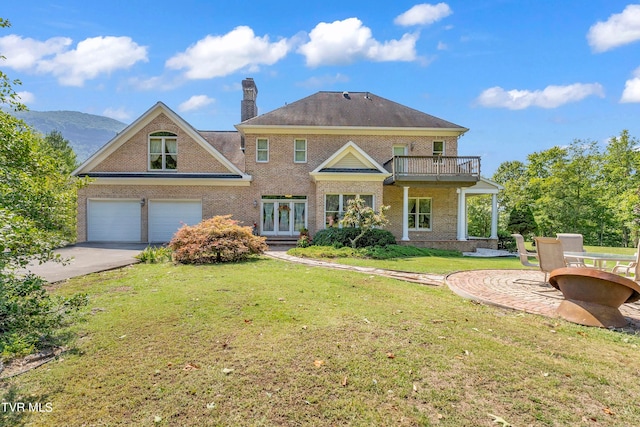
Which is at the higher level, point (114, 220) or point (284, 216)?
point (284, 216)

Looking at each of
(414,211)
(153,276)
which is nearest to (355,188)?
(414,211)

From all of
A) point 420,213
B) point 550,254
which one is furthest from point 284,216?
point 550,254

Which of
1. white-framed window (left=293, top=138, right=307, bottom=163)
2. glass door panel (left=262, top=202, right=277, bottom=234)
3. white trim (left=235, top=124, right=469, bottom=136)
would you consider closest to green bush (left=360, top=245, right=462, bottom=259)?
glass door panel (left=262, top=202, right=277, bottom=234)

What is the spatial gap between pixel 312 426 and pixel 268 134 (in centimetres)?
1815

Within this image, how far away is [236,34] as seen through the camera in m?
14.6

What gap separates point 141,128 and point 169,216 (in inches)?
212

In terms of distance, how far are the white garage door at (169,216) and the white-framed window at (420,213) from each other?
12.9 metres

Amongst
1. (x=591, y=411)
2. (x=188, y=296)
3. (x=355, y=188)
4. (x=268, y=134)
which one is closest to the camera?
(x=591, y=411)

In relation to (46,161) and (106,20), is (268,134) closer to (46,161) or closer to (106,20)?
(106,20)

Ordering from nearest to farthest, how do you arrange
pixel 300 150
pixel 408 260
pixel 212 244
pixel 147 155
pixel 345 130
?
pixel 212 244, pixel 408 260, pixel 147 155, pixel 345 130, pixel 300 150

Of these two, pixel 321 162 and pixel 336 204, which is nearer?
pixel 336 204

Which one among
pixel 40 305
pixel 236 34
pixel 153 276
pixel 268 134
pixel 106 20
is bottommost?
pixel 153 276

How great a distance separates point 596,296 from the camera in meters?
5.36

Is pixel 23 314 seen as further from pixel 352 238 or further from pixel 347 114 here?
pixel 347 114
